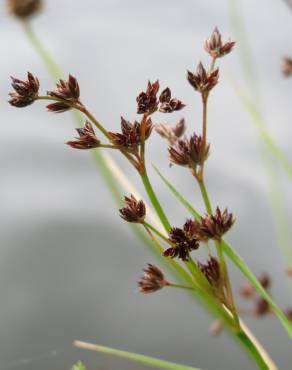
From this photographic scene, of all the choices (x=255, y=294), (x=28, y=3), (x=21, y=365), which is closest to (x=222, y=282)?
(x=255, y=294)

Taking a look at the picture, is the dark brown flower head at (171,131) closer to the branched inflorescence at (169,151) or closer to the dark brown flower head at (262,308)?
the branched inflorescence at (169,151)

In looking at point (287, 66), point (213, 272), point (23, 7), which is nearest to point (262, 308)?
point (287, 66)

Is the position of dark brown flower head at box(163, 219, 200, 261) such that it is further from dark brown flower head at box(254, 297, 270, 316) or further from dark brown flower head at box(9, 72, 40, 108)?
dark brown flower head at box(254, 297, 270, 316)

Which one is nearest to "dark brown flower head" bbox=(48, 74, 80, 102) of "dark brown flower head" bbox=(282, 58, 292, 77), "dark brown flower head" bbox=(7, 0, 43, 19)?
"dark brown flower head" bbox=(282, 58, 292, 77)

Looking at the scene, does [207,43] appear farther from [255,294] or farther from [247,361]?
[247,361]

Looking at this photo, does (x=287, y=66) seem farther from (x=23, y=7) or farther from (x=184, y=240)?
(x=23, y=7)

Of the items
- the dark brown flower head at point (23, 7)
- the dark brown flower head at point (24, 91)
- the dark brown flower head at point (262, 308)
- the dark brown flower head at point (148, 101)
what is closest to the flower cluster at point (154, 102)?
the dark brown flower head at point (148, 101)
